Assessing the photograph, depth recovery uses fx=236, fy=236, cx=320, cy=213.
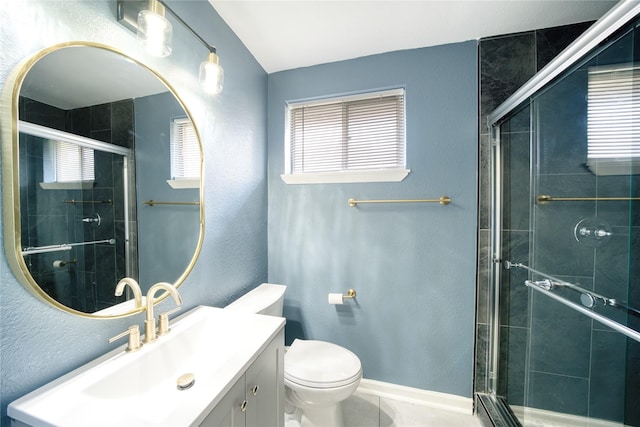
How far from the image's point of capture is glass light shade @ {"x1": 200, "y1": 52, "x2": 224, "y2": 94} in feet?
3.54

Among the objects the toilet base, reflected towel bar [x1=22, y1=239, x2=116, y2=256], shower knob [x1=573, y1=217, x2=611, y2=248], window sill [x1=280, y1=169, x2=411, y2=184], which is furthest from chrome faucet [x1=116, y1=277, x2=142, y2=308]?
shower knob [x1=573, y1=217, x2=611, y2=248]

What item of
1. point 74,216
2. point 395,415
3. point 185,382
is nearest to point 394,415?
point 395,415

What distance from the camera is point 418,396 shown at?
1600 millimetres

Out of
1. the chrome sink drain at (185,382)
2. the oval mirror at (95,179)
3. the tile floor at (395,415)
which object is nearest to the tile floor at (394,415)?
the tile floor at (395,415)

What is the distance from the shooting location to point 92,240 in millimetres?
788

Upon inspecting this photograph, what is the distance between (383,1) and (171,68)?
1122mm

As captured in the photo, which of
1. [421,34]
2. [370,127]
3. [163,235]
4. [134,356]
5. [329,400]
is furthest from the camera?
[370,127]

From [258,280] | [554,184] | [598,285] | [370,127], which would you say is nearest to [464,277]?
[598,285]

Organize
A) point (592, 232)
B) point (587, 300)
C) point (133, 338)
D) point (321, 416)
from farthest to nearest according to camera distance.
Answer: point (321, 416) < point (592, 232) < point (587, 300) < point (133, 338)

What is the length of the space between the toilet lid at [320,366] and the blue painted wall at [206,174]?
1.75 feet

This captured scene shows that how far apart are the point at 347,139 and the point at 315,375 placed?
1514 mm

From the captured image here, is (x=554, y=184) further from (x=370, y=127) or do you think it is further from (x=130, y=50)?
(x=130, y=50)

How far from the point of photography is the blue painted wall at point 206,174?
602 mm

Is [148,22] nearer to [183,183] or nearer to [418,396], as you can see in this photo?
[183,183]
